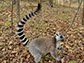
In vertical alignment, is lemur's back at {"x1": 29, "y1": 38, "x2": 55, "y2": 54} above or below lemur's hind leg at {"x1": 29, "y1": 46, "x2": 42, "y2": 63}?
above

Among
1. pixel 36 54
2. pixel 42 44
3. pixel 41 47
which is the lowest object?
pixel 36 54

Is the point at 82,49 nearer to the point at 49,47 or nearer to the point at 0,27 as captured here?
the point at 49,47

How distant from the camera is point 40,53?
166 inches

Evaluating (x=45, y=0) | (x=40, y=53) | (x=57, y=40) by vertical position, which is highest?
(x=45, y=0)

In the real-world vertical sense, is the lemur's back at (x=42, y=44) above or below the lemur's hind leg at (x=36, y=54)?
above

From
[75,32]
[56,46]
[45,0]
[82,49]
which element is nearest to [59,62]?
[56,46]

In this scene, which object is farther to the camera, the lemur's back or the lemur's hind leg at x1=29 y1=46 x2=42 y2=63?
the lemur's back

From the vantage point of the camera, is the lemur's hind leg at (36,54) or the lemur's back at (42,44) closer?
the lemur's hind leg at (36,54)

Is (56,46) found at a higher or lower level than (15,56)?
higher

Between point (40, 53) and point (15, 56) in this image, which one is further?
point (15, 56)

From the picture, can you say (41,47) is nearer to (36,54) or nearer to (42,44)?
(42,44)

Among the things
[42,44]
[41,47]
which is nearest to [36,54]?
[41,47]

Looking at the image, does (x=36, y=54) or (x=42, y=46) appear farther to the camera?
(x=42, y=46)

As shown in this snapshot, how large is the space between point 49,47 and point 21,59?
4.34 feet
